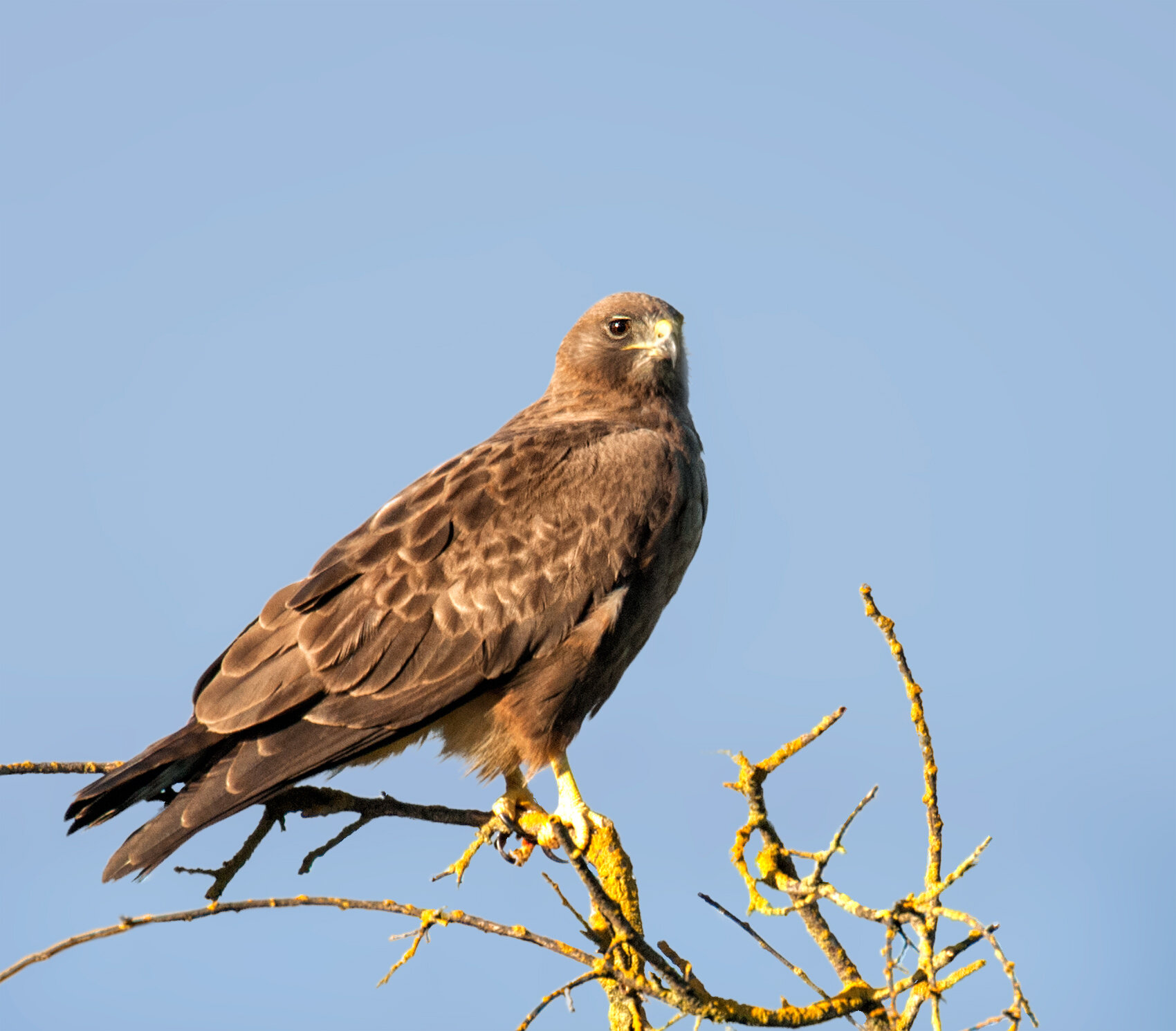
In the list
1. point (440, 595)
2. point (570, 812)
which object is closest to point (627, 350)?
point (440, 595)

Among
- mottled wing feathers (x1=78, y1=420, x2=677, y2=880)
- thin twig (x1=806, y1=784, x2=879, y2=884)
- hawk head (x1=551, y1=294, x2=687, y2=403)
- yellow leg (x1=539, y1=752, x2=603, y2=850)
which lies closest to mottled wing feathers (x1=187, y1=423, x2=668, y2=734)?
mottled wing feathers (x1=78, y1=420, x2=677, y2=880)

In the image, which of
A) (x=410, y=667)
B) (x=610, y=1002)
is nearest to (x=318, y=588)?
(x=410, y=667)

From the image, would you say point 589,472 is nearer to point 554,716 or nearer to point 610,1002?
point 554,716

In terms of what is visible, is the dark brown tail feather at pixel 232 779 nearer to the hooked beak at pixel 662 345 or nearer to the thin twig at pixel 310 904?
the thin twig at pixel 310 904

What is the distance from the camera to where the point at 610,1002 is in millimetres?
3906

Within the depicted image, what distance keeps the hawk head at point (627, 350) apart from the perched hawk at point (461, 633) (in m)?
0.74

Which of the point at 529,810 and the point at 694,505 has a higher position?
the point at 694,505

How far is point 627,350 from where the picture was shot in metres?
6.20

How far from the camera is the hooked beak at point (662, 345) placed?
6.13 meters

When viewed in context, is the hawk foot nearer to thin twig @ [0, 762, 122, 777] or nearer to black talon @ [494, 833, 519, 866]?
black talon @ [494, 833, 519, 866]

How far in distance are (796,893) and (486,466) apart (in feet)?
8.90

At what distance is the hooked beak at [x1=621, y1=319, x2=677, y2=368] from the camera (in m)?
6.13

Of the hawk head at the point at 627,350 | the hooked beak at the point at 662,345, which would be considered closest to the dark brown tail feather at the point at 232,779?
the hawk head at the point at 627,350

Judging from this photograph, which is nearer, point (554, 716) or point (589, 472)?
point (554, 716)
